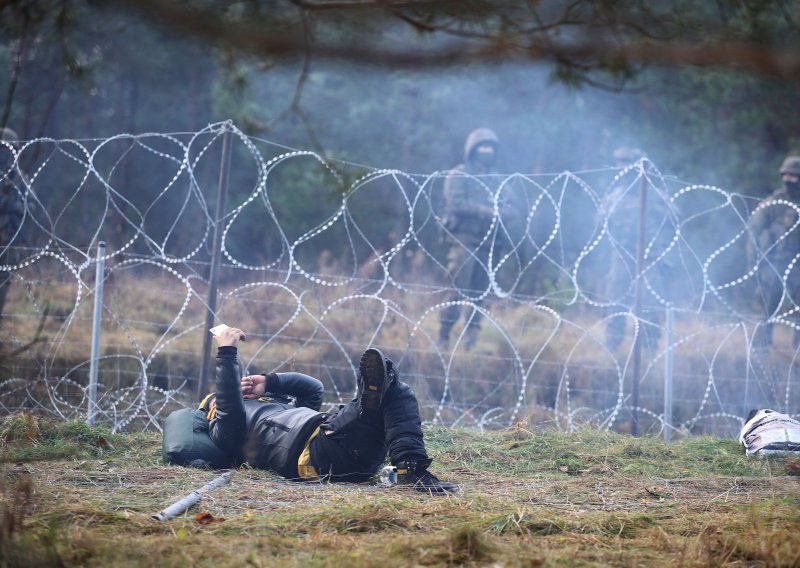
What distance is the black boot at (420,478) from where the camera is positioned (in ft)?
14.7

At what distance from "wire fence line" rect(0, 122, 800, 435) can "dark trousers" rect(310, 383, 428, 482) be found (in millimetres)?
1106

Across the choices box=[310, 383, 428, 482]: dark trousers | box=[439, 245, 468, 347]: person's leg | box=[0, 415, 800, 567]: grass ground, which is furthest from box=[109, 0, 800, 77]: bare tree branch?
box=[439, 245, 468, 347]: person's leg

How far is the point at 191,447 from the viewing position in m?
5.16

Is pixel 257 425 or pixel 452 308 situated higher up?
pixel 452 308

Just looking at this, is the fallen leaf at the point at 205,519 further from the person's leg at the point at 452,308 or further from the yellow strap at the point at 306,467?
the person's leg at the point at 452,308

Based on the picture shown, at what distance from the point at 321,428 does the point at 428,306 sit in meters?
6.49

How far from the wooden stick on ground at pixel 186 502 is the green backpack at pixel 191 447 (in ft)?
1.97

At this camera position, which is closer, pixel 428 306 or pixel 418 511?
pixel 418 511

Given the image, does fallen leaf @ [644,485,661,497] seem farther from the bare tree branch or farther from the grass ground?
the bare tree branch

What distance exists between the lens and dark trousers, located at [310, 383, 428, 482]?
4.58 m

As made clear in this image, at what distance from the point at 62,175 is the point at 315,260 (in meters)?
5.85

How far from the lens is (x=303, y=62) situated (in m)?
3.30

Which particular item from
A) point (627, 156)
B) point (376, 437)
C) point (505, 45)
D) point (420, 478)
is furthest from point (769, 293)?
point (505, 45)

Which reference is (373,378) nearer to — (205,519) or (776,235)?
(205,519)
